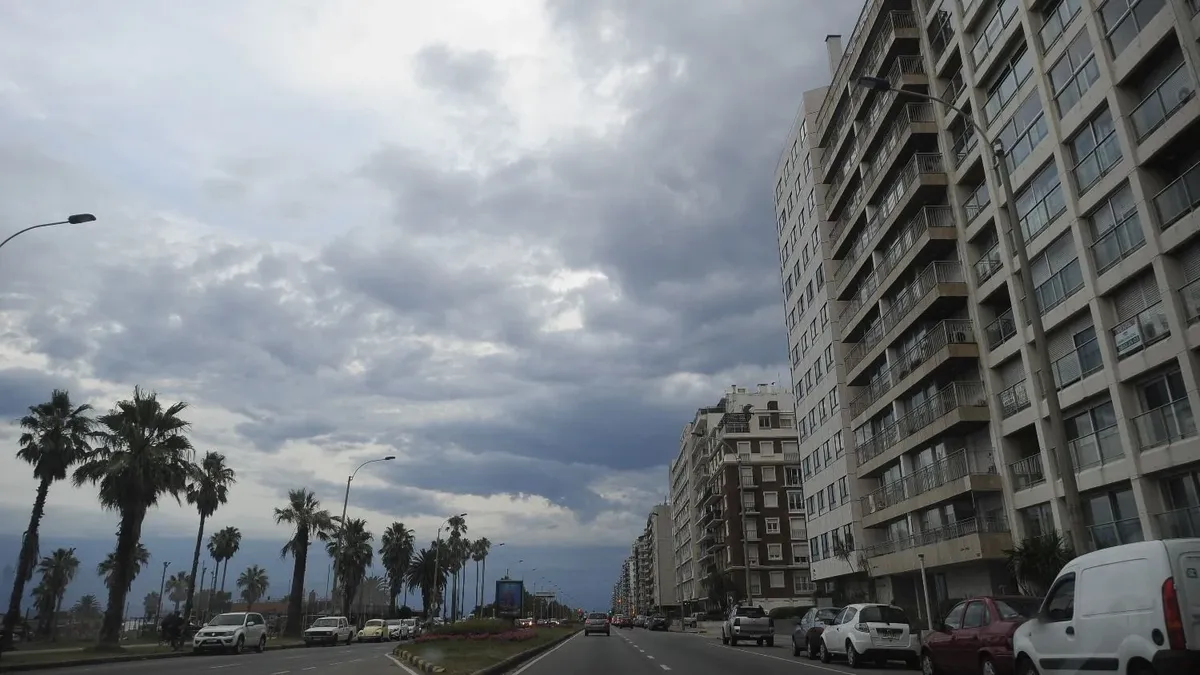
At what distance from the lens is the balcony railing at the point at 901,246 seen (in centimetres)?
3453

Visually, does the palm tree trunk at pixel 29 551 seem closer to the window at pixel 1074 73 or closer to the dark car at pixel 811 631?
the dark car at pixel 811 631

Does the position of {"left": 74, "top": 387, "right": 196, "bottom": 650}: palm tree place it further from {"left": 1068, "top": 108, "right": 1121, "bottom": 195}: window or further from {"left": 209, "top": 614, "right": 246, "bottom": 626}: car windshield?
{"left": 1068, "top": 108, "right": 1121, "bottom": 195}: window

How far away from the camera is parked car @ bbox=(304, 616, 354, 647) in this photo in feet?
136

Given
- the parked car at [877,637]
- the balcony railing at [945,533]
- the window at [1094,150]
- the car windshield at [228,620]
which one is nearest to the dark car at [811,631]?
the parked car at [877,637]

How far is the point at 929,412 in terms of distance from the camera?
3497 centimetres

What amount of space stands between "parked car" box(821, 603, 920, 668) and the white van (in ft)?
32.4

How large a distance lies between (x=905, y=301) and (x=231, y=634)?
33270 mm

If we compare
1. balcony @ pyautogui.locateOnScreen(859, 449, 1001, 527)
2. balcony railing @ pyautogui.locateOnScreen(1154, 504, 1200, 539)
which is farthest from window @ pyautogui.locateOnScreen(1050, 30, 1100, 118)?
balcony @ pyautogui.locateOnScreen(859, 449, 1001, 527)

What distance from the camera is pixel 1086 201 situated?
2391cm

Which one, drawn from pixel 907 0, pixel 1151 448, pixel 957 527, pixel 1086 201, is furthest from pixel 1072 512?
pixel 907 0

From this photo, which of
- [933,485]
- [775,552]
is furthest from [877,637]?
[775,552]

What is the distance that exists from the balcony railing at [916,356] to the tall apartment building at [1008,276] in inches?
6.5

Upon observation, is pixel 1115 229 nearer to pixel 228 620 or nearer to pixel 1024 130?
pixel 1024 130

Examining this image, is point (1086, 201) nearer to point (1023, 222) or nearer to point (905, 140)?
point (1023, 222)
